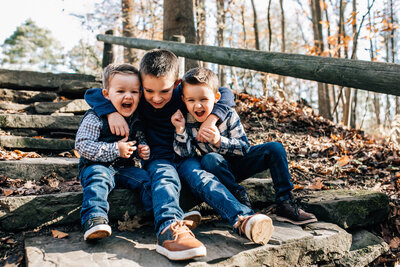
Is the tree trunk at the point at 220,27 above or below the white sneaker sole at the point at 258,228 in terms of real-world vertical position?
above

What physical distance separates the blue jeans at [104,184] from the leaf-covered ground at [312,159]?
0.39 meters

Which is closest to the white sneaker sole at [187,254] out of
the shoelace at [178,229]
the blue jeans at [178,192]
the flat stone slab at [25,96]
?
the shoelace at [178,229]

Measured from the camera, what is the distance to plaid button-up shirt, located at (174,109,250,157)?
7.79 ft

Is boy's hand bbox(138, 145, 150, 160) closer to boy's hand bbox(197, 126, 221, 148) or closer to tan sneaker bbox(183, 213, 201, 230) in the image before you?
boy's hand bbox(197, 126, 221, 148)

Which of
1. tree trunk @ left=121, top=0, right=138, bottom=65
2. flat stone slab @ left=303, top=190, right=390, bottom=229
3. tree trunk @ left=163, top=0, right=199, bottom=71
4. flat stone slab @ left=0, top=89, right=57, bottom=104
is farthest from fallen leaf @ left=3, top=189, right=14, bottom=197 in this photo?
tree trunk @ left=121, top=0, right=138, bottom=65

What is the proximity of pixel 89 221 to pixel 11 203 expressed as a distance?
0.53 m

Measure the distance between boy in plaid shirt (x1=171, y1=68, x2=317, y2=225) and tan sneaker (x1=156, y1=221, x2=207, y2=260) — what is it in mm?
647

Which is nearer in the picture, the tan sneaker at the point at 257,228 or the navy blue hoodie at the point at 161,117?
the tan sneaker at the point at 257,228

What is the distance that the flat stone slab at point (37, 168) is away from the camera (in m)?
2.42

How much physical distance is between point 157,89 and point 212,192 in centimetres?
94

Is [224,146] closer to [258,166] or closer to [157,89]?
[258,166]

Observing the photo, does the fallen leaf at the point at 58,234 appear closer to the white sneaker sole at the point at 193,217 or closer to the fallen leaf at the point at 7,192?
the fallen leaf at the point at 7,192

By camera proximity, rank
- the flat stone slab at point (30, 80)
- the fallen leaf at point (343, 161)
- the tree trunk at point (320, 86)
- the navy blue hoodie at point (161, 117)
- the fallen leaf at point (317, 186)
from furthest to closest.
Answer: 1. the tree trunk at point (320, 86)
2. the flat stone slab at point (30, 80)
3. the fallen leaf at point (343, 161)
4. the fallen leaf at point (317, 186)
5. the navy blue hoodie at point (161, 117)

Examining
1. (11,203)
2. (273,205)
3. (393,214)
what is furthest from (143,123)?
(393,214)
